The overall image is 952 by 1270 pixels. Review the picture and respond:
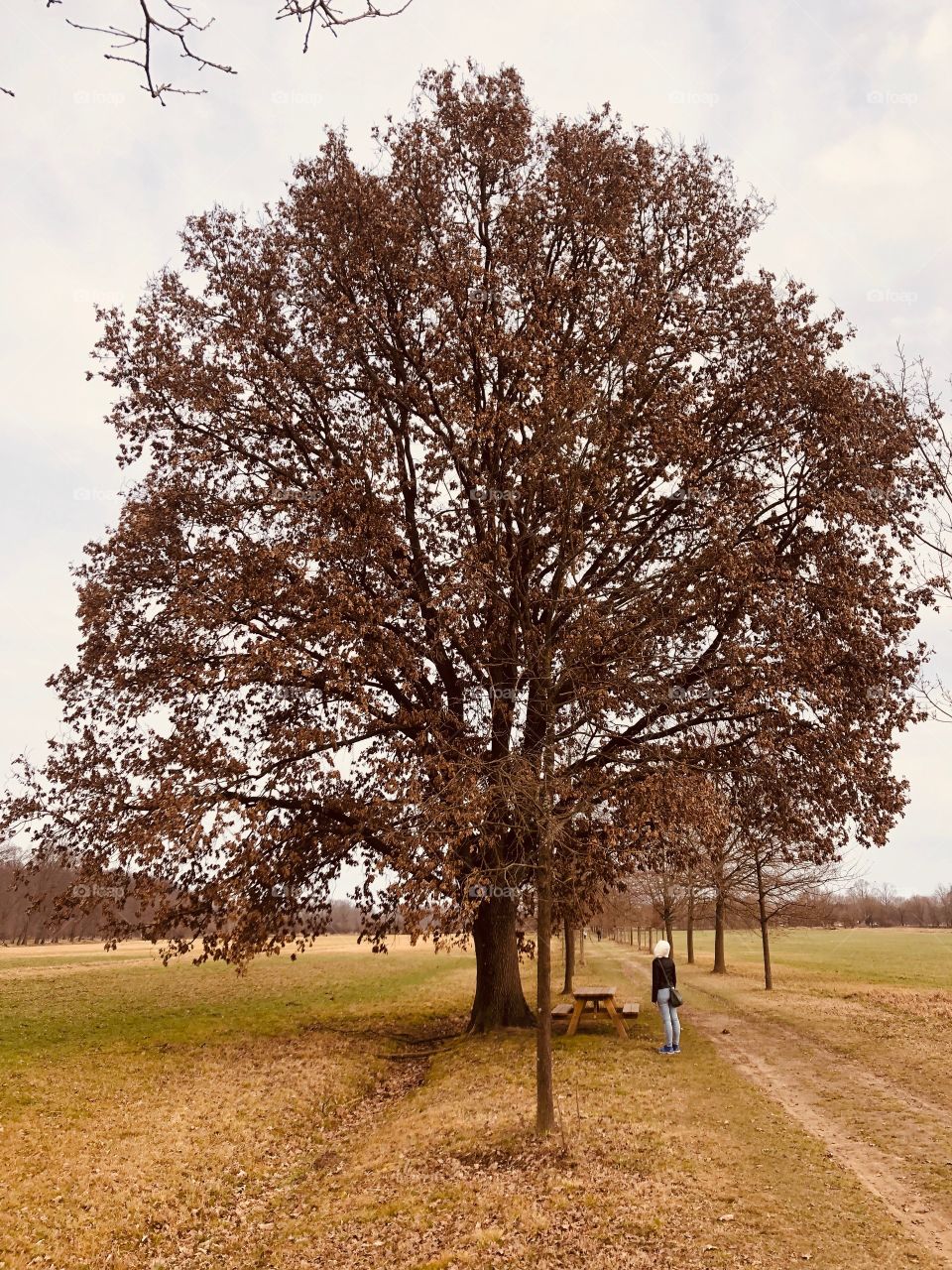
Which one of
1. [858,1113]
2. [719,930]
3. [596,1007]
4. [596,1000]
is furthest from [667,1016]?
[719,930]

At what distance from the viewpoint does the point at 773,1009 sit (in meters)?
20.7

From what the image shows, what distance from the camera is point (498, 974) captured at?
17641 mm

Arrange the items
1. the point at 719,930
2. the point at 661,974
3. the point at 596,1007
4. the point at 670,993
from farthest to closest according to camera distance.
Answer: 1. the point at 719,930
2. the point at 596,1007
3. the point at 661,974
4. the point at 670,993

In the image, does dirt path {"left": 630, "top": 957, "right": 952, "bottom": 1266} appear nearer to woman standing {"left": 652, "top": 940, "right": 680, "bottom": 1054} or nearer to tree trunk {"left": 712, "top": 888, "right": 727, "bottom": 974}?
woman standing {"left": 652, "top": 940, "right": 680, "bottom": 1054}

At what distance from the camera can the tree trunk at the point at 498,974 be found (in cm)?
1731

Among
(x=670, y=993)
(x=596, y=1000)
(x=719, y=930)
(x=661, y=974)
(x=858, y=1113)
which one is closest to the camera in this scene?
(x=858, y=1113)

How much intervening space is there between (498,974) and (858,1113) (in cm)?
841

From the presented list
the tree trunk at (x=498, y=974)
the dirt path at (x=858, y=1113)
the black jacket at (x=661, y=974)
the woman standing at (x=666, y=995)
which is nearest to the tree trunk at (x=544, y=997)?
the dirt path at (x=858, y=1113)

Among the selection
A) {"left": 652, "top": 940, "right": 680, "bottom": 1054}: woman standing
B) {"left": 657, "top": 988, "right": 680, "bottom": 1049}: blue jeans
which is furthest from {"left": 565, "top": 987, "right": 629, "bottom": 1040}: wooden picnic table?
{"left": 657, "top": 988, "right": 680, "bottom": 1049}: blue jeans

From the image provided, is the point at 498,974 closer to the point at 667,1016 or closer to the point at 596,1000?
the point at 596,1000

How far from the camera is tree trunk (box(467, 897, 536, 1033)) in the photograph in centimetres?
1731

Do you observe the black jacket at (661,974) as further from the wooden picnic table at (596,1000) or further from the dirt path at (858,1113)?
the wooden picnic table at (596,1000)

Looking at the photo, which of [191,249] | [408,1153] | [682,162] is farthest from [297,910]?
[682,162]

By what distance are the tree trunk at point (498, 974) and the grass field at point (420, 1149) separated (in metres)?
1.01
